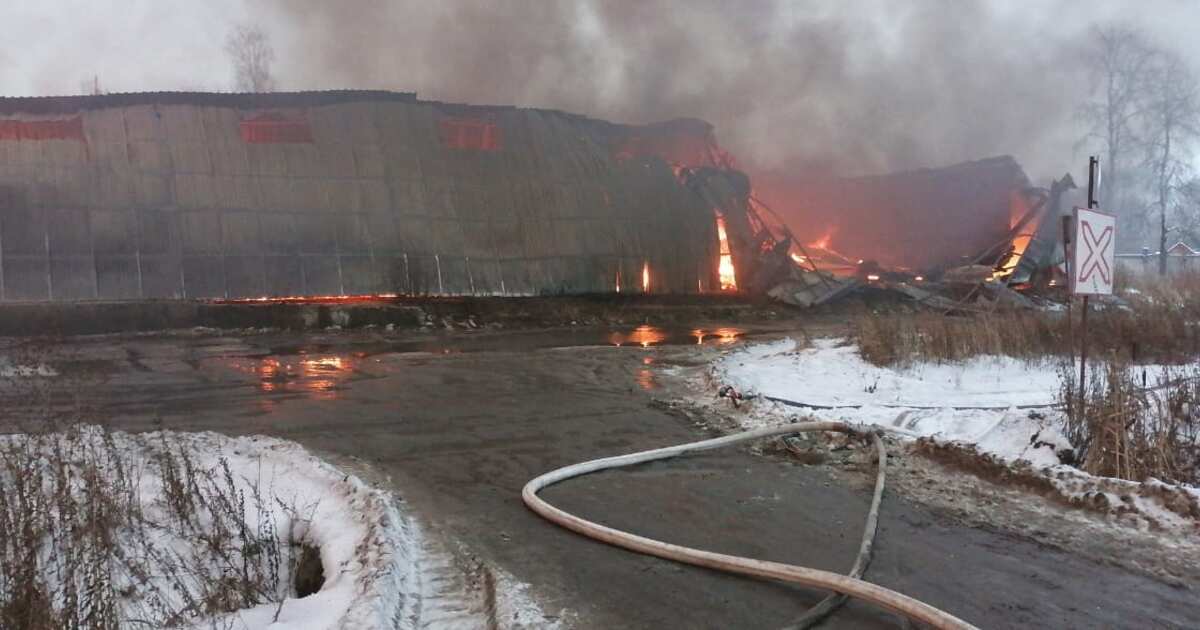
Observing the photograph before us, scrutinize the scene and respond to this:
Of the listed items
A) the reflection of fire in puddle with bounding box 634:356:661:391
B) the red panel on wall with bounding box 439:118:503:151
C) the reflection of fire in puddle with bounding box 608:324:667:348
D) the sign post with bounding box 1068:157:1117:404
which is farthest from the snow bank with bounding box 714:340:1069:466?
the red panel on wall with bounding box 439:118:503:151

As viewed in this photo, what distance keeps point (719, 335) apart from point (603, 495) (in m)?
14.5

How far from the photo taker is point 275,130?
71.8 ft

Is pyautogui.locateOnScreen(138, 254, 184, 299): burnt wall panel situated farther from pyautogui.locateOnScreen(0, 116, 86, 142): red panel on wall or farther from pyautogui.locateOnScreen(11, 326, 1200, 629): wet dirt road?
pyautogui.locateOnScreen(11, 326, 1200, 629): wet dirt road

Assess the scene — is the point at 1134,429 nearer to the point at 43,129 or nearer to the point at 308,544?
the point at 308,544

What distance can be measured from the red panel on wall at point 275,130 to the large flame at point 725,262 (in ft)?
47.6

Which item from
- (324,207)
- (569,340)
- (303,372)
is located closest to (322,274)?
(324,207)

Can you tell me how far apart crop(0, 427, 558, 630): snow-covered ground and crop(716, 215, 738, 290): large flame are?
74.0ft

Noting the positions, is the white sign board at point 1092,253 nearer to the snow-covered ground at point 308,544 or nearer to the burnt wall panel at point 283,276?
the snow-covered ground at point 308,544

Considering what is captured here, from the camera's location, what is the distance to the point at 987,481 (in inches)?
243

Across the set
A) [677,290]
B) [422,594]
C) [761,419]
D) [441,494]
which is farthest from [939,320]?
[677,290]

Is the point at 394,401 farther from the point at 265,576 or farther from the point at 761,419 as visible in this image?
the point at 265,576

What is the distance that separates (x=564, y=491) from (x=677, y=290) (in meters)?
20.8

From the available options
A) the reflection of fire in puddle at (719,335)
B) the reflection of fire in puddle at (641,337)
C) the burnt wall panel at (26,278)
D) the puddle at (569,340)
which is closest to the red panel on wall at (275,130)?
the burnt wall panel at (26,278)

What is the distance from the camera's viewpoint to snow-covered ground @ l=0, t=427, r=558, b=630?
3715 millimetres
